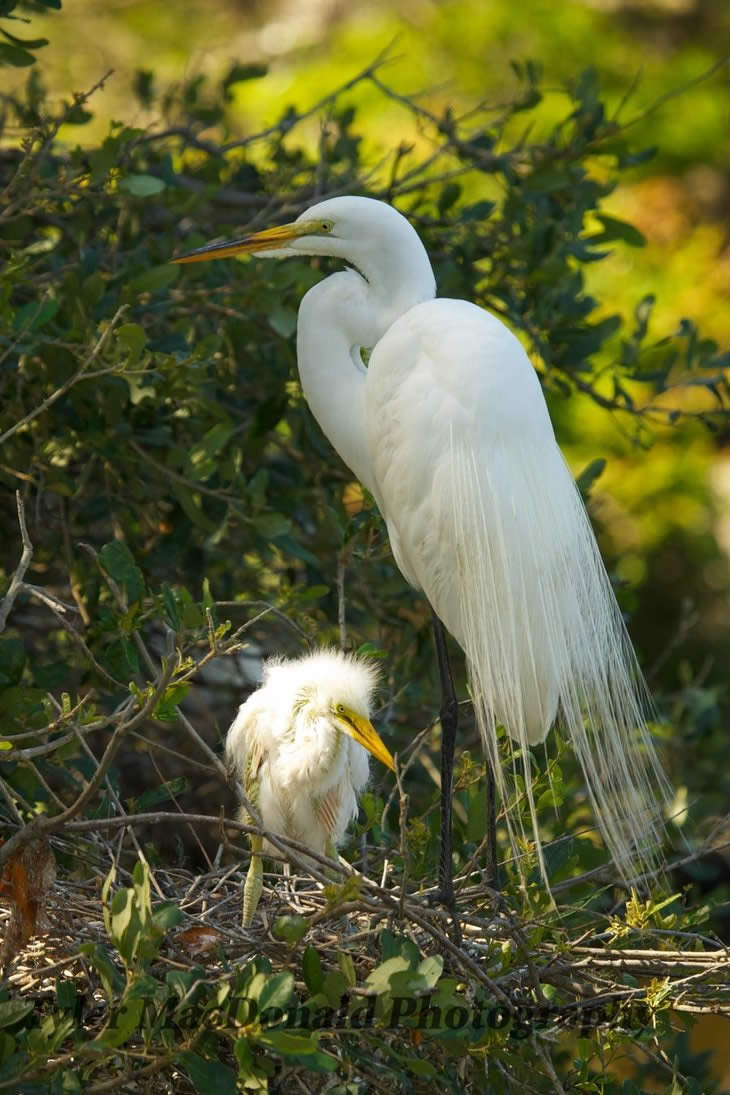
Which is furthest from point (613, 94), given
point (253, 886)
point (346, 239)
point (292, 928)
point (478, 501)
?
point (292, 928)

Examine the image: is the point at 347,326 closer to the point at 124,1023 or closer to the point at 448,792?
the point at 448,792

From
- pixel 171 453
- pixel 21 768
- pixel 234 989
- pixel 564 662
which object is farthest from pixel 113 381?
pixel 234 989

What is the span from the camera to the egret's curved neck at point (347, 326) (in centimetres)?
253

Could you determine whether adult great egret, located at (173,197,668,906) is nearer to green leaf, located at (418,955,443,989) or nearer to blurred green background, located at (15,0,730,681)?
green leaf, located at (418,955,443,989)

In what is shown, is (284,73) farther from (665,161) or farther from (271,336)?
(271,336)

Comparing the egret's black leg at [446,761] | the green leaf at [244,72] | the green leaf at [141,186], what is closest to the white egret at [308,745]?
the egret's black leg at [446,761]

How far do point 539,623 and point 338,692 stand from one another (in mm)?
340

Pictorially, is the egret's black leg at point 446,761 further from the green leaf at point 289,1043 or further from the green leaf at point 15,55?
the green leaf at point 15,55

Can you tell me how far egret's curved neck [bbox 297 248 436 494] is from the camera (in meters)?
2.53

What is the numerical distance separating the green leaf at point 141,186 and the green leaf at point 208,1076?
4.96 ft

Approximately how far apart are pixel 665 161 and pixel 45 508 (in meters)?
7.19

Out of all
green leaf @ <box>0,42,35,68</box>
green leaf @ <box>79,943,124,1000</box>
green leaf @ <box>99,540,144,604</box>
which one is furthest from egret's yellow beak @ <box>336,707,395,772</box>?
green leaf @ <box>0,42,35,68</box>

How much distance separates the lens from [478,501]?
2318 mm

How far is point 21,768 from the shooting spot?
221cm
